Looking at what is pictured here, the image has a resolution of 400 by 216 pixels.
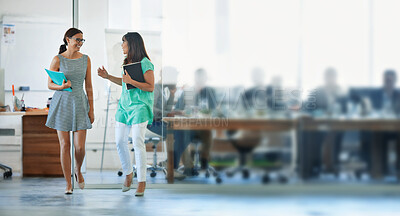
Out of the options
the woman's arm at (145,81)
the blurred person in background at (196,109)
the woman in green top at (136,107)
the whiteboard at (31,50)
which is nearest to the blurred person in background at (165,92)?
the blurred person in background at (196,109)

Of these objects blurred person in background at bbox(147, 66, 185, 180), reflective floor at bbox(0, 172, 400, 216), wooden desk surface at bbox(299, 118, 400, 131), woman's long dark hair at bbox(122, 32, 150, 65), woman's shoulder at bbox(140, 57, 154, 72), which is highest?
woman's long dark hair at bbox(122, 32, 150, 65)

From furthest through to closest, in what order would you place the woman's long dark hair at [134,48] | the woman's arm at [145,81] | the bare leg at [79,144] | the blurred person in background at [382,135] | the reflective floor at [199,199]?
the blurred person in background at [382,135]
the bare leg at [79,144]
the woman's long dark hair at [134,48]
the woman's arm at [145,81]
the reflective floor at [199,199]

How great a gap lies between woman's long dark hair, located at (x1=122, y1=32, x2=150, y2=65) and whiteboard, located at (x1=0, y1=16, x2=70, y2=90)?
3.30 m

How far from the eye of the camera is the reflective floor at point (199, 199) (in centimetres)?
368

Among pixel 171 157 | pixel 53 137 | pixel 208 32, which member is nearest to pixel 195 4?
pixel 208 32

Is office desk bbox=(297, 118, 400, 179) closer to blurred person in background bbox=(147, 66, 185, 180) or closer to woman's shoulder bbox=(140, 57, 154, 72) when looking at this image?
blurred person in background bbox=(147, 66, 185, 180)

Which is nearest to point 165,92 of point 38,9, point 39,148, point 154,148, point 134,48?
point 154,148

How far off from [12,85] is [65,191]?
10.2 ft

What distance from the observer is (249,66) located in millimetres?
4867

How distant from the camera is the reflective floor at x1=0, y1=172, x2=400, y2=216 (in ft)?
12.1

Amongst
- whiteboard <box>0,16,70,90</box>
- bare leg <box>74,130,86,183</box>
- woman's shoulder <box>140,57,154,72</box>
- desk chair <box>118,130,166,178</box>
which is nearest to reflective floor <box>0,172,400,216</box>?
→ desk chair <box>118,130,166,178</box>

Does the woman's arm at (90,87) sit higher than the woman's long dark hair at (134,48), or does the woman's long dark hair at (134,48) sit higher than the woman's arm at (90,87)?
the woman's long dark hair at (134,48)

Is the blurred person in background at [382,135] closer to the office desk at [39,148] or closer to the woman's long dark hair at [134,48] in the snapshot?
the woman's long dark hair at [134,48]

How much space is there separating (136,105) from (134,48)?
0.46m
